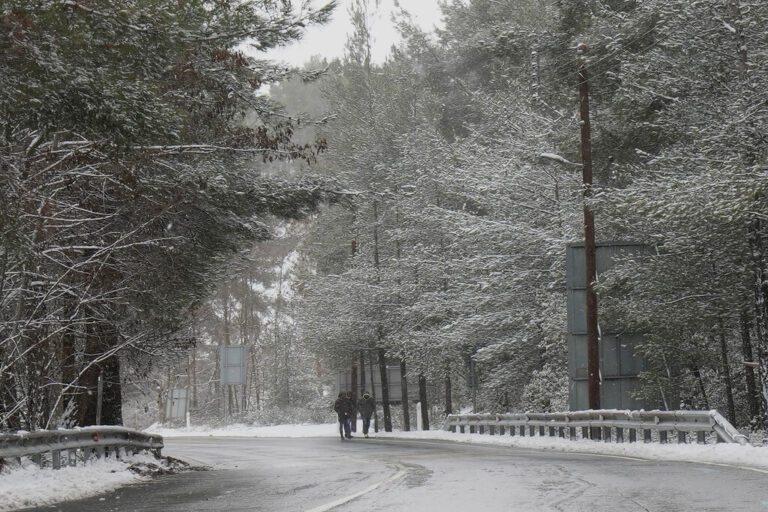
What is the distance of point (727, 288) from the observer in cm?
2097

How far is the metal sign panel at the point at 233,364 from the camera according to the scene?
159 feet

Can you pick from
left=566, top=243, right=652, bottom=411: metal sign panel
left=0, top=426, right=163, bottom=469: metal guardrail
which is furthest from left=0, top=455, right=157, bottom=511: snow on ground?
left=566, top=243, right=652, bottom=411: metal sign panel

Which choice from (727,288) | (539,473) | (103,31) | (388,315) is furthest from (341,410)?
(103,31)

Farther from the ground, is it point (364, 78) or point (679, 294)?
point (364, 78)

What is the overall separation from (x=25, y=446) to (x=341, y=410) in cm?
2234

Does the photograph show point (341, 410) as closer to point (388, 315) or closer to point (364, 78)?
point (388, 315)

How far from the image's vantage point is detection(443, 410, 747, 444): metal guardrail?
17200 mm

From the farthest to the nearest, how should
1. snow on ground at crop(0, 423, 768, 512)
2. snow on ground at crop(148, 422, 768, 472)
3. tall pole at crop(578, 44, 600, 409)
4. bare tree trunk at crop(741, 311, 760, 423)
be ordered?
tall pole at crop(578, 44, 600, 409), bare tree trunk at crop(741, 311, 760, 423), snow on ground at crop(148, 422, 768, 472), snow on ground at crop(0, 423, 768, 512)

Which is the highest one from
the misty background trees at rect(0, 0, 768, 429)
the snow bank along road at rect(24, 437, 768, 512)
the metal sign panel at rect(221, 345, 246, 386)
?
the misty background trees at rect(0, 0, 768, 429)

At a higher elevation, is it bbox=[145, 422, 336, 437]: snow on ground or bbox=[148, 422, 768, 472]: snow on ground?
bbox=[148, 422, 768, 472]: snow on ground

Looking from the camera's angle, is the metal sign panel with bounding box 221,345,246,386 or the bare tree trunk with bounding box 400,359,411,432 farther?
the metal sign panel with bounding box 221,345,246,386

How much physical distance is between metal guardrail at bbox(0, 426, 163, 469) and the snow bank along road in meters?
1.06

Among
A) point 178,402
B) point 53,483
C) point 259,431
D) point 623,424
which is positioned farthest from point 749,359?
point 178,402

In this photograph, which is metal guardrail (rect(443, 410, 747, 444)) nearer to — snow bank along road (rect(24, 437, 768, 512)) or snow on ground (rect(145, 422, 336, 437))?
snow bank along road (rect(24, 437, 768, 512))
